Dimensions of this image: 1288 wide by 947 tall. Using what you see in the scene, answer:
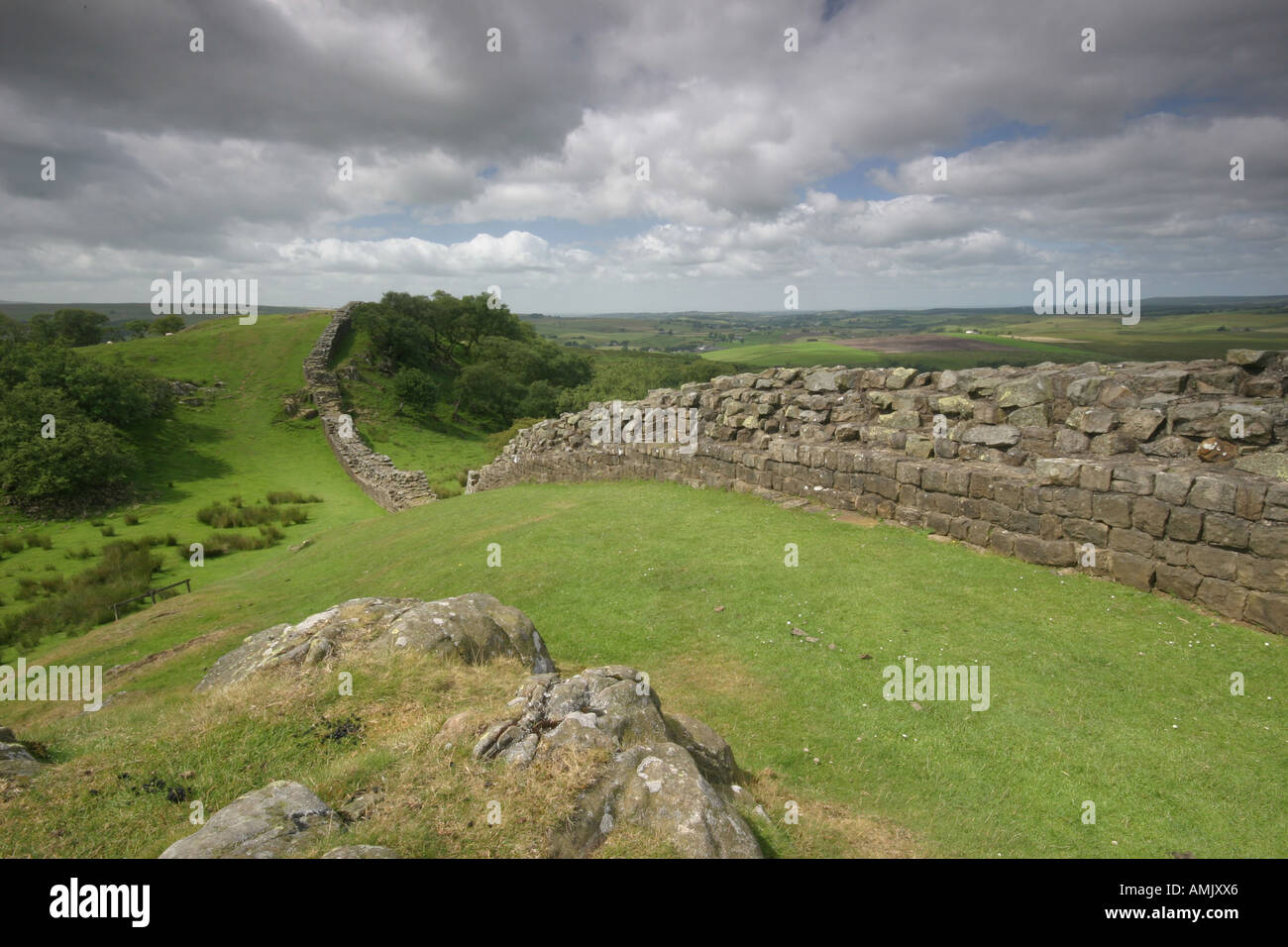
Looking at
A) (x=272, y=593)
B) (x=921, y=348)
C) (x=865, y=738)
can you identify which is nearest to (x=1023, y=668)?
(x=865, y=738)

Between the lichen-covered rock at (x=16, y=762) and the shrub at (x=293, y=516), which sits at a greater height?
the lichen-covered rock at (x=16, y=762)

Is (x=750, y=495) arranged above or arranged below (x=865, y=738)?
above

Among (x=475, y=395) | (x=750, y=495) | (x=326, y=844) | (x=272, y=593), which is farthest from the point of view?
(x=475, y=395)

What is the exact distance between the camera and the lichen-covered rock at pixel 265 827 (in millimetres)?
3107

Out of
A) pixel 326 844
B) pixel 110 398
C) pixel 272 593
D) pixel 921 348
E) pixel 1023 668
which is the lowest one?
pixel 272 593

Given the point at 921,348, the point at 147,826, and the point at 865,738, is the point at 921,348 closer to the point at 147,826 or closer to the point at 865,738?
the point at 865,738

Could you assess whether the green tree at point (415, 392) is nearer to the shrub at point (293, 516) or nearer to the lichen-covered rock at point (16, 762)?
the shrub at point (293, 516)

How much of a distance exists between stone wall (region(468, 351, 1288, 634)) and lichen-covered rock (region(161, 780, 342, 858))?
392 inches

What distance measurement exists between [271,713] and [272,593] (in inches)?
396

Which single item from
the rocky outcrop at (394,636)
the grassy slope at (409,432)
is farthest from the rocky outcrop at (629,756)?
the grassy slope at (409,432)

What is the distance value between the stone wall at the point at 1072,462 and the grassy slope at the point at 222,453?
17916 millimetres

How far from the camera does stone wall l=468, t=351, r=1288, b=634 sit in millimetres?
7512

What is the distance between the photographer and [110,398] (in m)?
32.2

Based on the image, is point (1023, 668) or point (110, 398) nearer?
point (1023, 668)
